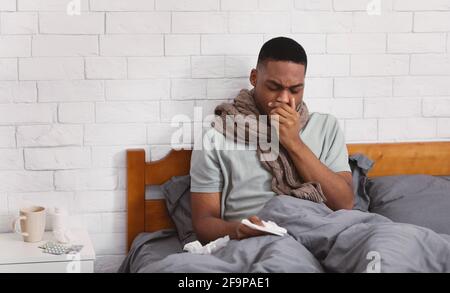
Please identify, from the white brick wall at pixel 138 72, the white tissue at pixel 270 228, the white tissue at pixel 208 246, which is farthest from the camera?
the white brick wall at pixel 138 72

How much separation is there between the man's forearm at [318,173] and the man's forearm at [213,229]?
0.26m

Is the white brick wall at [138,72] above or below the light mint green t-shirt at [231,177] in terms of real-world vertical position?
above

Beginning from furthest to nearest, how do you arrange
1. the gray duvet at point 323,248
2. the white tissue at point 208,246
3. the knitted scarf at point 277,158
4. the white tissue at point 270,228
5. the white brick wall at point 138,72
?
the white brick wall at point 138,72
the knitted scarf at point 277,158
the white tissue at point 208,246
the white tissue at point 270,228
the gray duvet at point 323,248

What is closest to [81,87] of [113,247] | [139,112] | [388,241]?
[139,112]

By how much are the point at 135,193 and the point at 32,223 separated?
1.08 ft

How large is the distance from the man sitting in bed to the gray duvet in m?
0.17

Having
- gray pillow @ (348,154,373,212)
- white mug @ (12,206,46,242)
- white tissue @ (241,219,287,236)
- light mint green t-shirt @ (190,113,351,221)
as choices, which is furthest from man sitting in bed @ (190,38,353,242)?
white mug @ (12,206,46,242)

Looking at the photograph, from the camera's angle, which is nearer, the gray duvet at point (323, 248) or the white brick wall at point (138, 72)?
the gray duvet at point (323, 248)

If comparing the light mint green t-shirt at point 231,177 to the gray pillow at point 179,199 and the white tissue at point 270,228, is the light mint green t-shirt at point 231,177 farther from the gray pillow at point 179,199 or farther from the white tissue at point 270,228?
the white tissue at point 270,228

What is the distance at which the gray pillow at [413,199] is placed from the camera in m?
2.11

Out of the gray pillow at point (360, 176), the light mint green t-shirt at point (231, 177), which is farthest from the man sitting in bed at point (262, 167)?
the gray pillow at point (360, 176)

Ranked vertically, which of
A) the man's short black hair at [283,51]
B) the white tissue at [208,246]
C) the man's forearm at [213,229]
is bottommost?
the white tissue at [208,246]

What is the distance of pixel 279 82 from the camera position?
206 cm

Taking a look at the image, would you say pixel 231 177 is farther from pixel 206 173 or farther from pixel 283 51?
pixel 283 51
